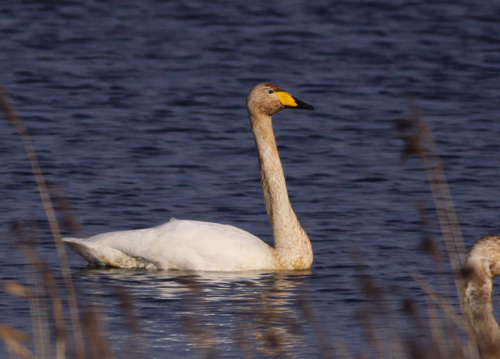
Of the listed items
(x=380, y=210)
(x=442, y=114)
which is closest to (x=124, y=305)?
(x=380, y=210)

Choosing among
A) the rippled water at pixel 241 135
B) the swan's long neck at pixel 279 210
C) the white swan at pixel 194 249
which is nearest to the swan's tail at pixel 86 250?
the white swan at pixel 194 249

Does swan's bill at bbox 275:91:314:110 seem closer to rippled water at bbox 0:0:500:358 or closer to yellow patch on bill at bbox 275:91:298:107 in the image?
yellow patch on bill at bbox 275:91:298:107

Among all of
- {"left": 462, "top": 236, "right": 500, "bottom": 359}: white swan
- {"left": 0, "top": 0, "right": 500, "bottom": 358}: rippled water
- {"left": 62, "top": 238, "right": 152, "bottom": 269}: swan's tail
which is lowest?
{"left": 0, "top": 0, "right": 500, "bottom": 358}: rippled water

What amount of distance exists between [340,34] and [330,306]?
13.7 m

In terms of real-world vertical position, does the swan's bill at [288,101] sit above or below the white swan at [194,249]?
above

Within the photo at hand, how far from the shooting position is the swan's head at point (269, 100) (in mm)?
10344

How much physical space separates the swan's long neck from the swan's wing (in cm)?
27

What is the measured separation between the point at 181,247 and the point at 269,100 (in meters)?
1.55

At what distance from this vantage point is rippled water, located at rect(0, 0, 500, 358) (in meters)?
8.85

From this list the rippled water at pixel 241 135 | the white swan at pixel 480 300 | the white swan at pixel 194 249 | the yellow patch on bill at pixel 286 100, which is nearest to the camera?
the white swan at pixel 480 300

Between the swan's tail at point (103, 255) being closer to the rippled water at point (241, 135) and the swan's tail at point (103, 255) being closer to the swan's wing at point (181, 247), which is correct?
the swan's wing at point (181, 247)

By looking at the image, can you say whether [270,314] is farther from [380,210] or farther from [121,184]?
[121,184]

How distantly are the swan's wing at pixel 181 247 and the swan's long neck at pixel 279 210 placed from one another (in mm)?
274

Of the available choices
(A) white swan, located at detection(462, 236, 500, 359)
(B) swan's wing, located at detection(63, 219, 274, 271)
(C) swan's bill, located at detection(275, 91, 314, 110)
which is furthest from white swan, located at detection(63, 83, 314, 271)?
(A) white swan, located at detection(462, 236, 500, 359)
